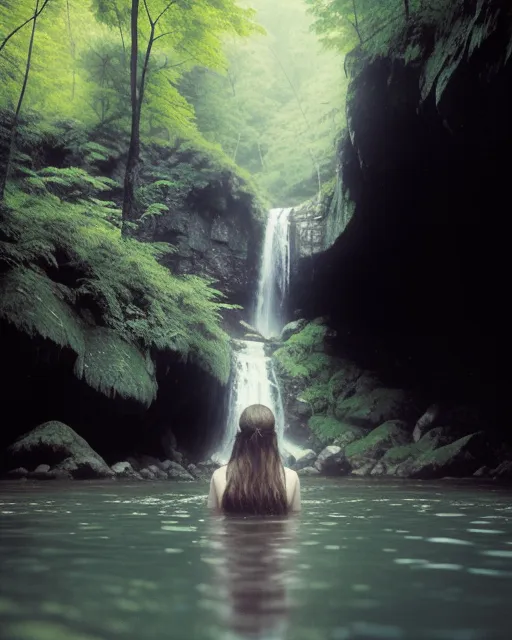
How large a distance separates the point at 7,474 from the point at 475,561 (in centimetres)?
837

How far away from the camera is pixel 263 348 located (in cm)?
2167

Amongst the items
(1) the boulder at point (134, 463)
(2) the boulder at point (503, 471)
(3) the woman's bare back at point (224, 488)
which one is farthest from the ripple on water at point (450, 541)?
(2) the boulder at point (503, 471)

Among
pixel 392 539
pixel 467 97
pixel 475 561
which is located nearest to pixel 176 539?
pixel 392 539

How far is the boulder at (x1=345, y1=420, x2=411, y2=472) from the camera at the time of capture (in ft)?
53.3

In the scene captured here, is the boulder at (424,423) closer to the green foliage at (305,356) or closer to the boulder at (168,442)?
the green foliage at (305,356)

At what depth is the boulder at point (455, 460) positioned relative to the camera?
13305mm

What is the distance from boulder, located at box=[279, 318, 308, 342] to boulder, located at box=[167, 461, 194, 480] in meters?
10.2

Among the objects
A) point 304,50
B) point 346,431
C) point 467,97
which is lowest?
point 346,431

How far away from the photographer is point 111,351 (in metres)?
11.4

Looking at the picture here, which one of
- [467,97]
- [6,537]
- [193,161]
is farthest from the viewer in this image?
[193,161]

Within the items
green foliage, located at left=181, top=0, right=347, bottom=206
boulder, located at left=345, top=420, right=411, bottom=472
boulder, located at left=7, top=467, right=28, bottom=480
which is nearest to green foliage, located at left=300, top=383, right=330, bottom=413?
boulder, located at left=345, top=420, right=411, bottom=472

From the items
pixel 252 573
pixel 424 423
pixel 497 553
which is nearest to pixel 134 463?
pixel 424 423

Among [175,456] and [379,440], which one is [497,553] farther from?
[379,440]

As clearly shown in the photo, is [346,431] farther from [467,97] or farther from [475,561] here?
[475,561]
